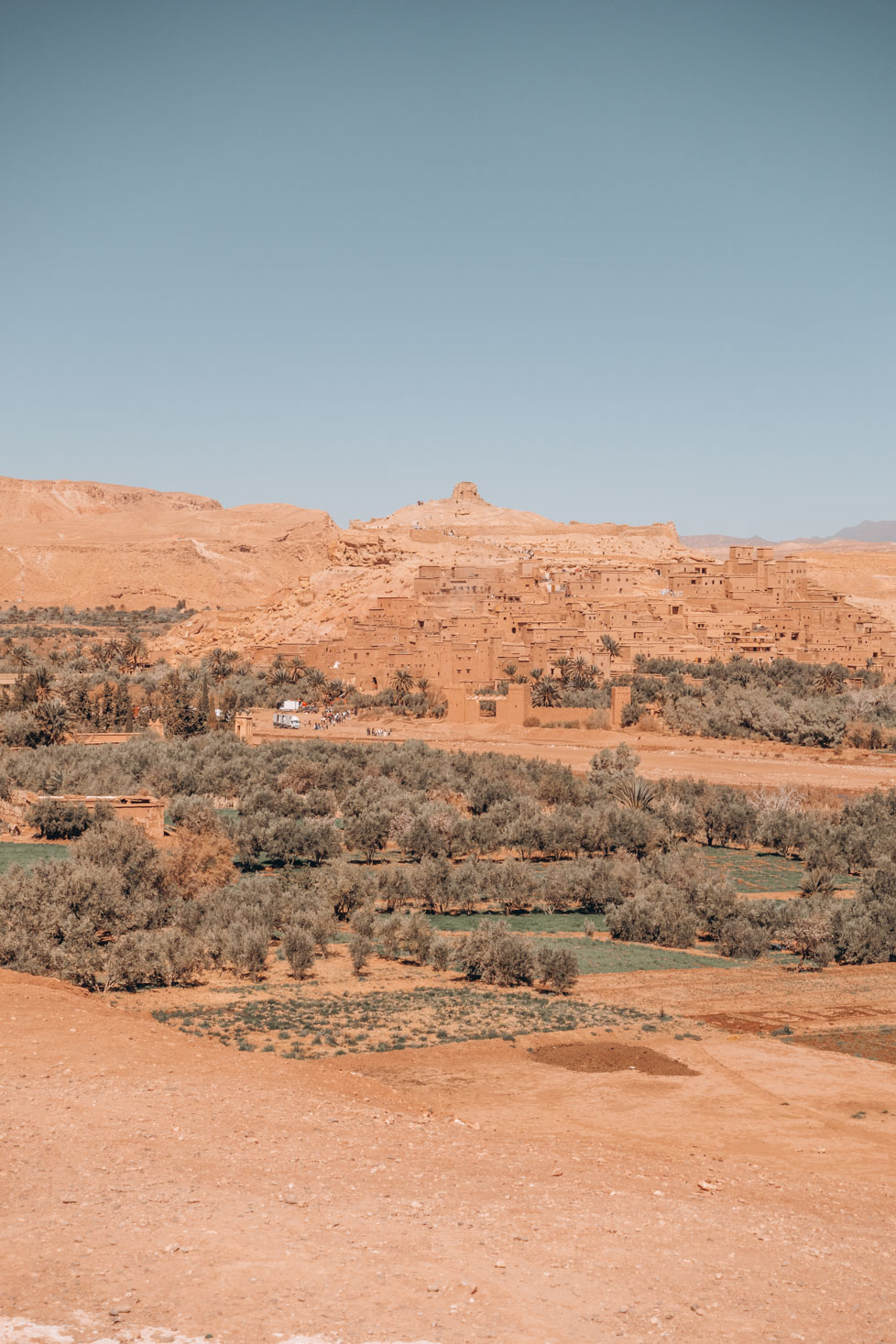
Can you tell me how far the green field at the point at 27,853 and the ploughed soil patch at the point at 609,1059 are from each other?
513 inches

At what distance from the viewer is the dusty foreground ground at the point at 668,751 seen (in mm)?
34750

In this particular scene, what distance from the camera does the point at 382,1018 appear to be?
13.1 metres

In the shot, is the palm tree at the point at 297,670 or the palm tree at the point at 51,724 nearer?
the palm tree at the point at 51,724

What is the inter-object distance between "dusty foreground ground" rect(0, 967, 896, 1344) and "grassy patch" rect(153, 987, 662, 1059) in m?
0.95

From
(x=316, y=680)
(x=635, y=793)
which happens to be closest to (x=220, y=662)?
(x=316, y=680)

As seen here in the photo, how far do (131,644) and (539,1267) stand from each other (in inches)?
2239

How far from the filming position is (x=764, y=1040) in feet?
41.8

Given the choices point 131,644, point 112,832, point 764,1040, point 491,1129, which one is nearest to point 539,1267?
point 491,1129

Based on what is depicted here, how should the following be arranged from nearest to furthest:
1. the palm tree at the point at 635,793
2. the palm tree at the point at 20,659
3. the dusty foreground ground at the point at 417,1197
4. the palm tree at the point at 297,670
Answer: the dusty foreground ground at the point at 417,1197 → the palm tree at the point at 635,793 → the palm tree at the point at 20,659 → the palm tree at the point at 297,670

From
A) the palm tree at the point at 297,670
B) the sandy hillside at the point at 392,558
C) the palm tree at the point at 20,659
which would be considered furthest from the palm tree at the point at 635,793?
the palm tree at the point at 20,659

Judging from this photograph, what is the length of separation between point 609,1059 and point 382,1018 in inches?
105

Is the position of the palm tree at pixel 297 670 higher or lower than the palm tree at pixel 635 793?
higher

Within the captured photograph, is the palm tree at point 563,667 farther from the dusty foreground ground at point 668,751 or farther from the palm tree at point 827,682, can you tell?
the palm tree at point 827,682

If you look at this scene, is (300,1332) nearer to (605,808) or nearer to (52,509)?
(605,808)
